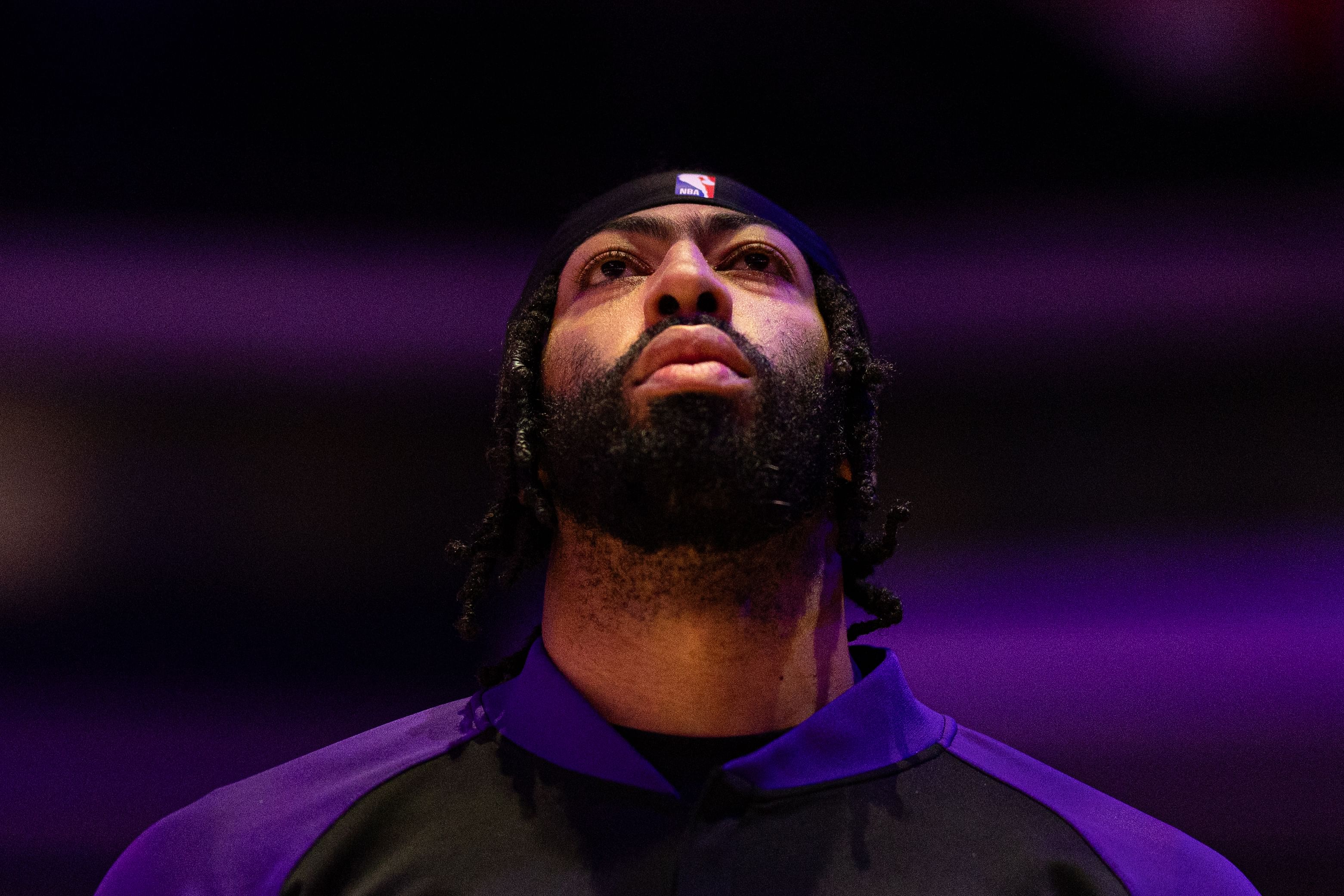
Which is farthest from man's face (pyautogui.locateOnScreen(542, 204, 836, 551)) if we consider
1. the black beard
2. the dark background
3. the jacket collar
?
the dark background

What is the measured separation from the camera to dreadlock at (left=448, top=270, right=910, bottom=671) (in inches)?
52.0

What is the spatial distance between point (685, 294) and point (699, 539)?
0.32 m

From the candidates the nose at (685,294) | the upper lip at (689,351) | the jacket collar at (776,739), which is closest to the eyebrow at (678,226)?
the nose at (685,294)

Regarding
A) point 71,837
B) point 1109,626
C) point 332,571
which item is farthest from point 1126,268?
point 71,837

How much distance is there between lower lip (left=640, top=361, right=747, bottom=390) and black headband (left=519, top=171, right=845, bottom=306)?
1.32 ft

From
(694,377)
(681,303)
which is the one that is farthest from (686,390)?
(681,303)

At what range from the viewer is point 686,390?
3.54 ft

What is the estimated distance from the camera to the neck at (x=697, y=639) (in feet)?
3.72

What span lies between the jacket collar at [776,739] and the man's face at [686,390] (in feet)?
0.72

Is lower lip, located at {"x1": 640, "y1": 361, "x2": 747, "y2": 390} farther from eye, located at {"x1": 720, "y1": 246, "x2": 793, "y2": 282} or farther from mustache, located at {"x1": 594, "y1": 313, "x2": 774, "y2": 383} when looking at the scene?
eye, located at {"x1": 720, "y1": 246, "x2": 793, "y2": 282}

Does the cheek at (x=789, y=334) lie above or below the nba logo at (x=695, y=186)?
below

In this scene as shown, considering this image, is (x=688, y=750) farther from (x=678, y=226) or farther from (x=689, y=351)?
(x=678, y=226)

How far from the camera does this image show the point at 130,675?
163cm

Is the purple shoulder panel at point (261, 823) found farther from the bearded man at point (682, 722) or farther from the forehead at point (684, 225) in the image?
the forehead at point (684, 225)
